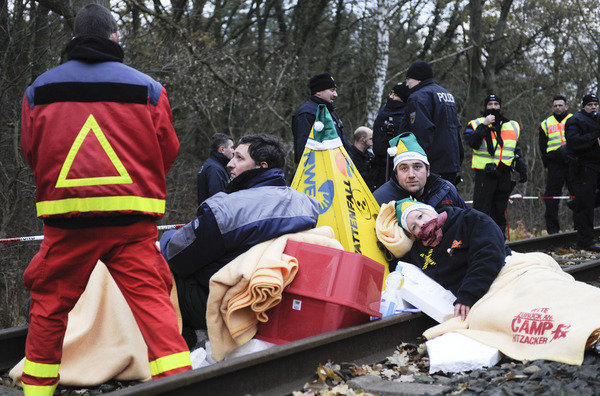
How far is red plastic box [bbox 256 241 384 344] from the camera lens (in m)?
4.45

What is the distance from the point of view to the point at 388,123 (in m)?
8.11

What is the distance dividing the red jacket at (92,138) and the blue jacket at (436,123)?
4269mm

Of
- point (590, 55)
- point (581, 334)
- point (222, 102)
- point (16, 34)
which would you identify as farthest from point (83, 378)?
point (590, 55)

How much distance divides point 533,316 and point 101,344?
8.99 ft

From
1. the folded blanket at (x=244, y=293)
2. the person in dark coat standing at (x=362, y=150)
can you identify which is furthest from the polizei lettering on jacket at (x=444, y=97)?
the folded blanket at (x=244, y=293)

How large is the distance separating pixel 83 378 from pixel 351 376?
1621 millimetres

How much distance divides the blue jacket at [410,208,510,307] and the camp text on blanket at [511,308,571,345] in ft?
1.54

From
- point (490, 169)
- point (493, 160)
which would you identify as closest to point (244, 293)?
point (490, 169)

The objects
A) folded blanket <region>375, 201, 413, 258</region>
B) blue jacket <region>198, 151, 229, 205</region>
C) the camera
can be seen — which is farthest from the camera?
blue jacket <region>198, 151, 229, 205</region>

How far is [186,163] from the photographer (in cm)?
1561

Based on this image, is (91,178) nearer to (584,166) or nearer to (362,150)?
(362,150)

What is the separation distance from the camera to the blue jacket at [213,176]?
8898mm

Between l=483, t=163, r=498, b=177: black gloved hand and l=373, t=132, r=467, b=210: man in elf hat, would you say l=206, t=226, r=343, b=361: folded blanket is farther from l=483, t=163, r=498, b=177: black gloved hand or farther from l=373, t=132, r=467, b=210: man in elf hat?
l=483, t=163, r=498, b=177: black gloved hand

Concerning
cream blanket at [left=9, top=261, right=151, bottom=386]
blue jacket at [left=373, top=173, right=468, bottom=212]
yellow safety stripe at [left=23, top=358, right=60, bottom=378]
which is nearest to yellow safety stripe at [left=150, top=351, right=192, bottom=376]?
yellow safety stripe at [left=23, top=358, right=60, bottom=378]
